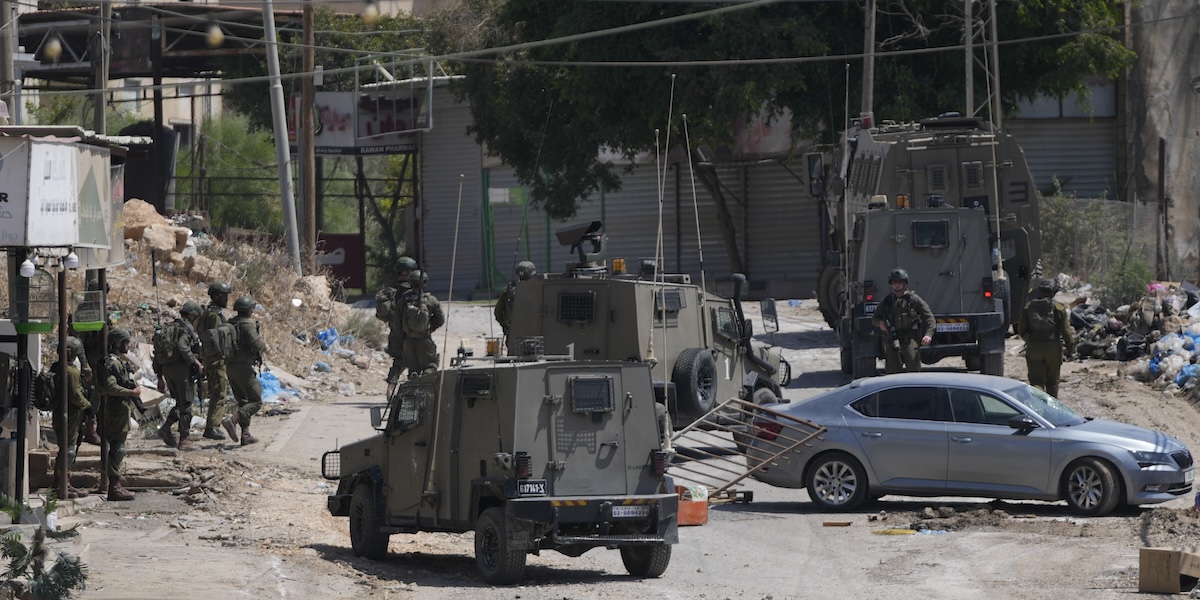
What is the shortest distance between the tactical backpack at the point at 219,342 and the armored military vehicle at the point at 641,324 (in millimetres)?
3172

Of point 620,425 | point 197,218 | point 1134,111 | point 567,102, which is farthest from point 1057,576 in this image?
point 1134,111

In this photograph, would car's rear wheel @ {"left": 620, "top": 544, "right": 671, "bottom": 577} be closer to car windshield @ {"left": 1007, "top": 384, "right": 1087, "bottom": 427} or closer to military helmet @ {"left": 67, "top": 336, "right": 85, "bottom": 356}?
car windshield @ {"left": 1007, "top": 384, "right": 1087, "bottom": 427}

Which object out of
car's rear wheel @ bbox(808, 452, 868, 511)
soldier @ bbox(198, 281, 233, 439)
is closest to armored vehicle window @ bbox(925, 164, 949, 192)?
car's rear wheel @ bbox(808, 452, 868, 511)

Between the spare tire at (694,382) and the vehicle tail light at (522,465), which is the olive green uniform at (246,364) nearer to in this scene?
the spare tire at (694,382)

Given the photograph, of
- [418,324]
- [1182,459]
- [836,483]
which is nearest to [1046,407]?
[1182,459]

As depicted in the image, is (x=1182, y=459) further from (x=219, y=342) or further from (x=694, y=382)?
(x=219, y=342)

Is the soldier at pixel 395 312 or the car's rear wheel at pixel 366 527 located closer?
the car's rear wheel at pixel 366 527

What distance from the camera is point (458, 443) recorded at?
12242mm

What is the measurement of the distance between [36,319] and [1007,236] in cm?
1473

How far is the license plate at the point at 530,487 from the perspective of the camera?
38.4 ft

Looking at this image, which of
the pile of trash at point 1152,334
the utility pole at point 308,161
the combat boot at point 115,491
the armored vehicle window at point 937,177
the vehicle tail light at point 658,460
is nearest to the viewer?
the vehicle tail light at point 658,460

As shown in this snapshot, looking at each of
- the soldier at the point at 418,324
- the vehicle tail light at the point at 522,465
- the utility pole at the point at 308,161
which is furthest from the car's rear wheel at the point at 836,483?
the utility pole at the point at 308,161

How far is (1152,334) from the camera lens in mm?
24750

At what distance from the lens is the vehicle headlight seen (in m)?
14.5
